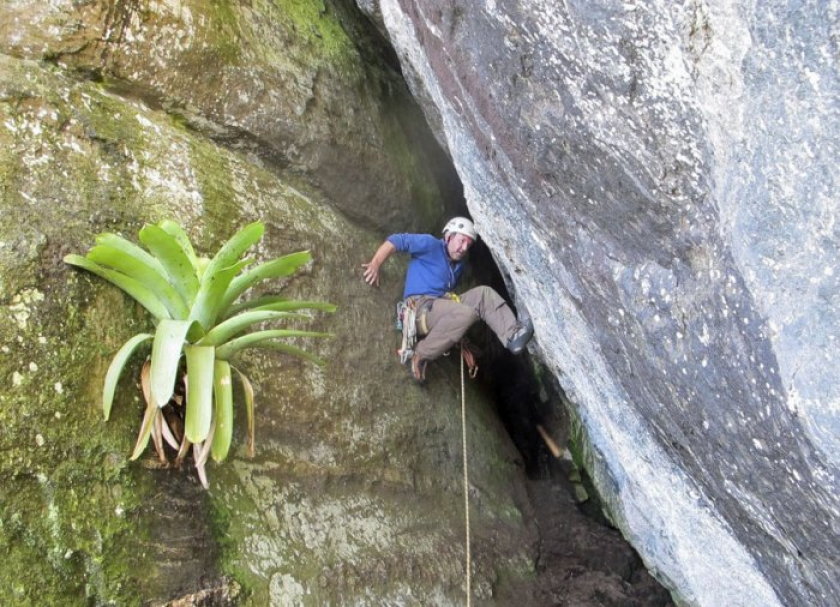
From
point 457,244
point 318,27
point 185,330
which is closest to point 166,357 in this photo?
Answer: point 185,330

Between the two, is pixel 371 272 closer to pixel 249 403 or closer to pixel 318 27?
pixel 249 403

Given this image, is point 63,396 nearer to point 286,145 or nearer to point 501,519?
point 286,145

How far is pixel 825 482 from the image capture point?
2543mm

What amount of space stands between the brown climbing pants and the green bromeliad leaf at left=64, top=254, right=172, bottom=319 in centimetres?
216

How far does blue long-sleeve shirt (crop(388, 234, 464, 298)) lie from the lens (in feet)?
18.0

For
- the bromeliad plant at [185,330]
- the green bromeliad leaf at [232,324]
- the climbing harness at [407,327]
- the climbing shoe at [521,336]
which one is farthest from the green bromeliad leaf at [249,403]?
the climbing shoe at [521,336]

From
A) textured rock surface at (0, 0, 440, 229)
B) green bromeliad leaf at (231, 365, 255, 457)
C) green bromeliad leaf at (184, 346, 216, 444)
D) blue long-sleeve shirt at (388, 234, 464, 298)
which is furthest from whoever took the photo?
blue long-sleeve shirt at (388, 234, 464, 298)

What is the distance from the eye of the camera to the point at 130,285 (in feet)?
11.7

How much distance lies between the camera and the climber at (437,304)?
5.29m

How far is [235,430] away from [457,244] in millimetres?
2509

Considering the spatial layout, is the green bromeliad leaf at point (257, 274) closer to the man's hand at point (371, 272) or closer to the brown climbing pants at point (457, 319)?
the man's hand at point (371, 272)

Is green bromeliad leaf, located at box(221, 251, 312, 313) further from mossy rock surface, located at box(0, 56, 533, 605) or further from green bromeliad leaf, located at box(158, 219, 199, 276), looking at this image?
mossy rock surface, located at box(0, 56, 533, 605)

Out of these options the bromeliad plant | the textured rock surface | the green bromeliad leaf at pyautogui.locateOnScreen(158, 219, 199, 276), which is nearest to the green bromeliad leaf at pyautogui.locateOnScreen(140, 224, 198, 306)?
the bromeliad plant

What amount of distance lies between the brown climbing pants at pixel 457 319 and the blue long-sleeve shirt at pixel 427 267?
18cm
